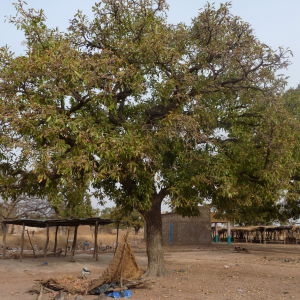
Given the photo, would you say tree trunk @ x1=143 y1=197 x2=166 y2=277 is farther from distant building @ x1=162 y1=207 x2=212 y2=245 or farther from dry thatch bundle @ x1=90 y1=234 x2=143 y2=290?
distant building @ x1=162 y1=207 x2=212 y2=245

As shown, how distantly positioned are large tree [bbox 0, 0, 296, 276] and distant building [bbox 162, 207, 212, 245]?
27.5 metres

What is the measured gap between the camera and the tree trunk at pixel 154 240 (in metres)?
15.9

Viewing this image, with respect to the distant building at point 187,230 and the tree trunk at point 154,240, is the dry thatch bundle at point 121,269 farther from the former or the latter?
the distant building at point 187,230

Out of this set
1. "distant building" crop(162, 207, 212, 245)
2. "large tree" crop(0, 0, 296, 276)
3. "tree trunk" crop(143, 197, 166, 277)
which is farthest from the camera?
"distant building" crop(162, 207, 212, 245)

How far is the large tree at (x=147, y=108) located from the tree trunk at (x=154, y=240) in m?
0.03

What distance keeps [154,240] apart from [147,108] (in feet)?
14.9

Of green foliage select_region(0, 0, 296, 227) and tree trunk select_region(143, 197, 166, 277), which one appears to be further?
tree trunk select_region(143, 197, 166, 277)

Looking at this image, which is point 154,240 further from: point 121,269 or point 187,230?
point 187,230

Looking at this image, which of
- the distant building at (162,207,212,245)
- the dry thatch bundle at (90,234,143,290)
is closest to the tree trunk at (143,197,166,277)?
the dry thatch bundle at (90,234,143,290)

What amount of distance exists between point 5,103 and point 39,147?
62.5 inches

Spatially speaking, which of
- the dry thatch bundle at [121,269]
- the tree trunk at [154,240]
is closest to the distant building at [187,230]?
the tree trunk at [154,240]

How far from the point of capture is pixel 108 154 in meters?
11.4

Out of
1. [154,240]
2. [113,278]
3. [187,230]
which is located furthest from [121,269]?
[187,230]

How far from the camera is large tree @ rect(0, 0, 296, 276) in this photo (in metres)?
11.8
